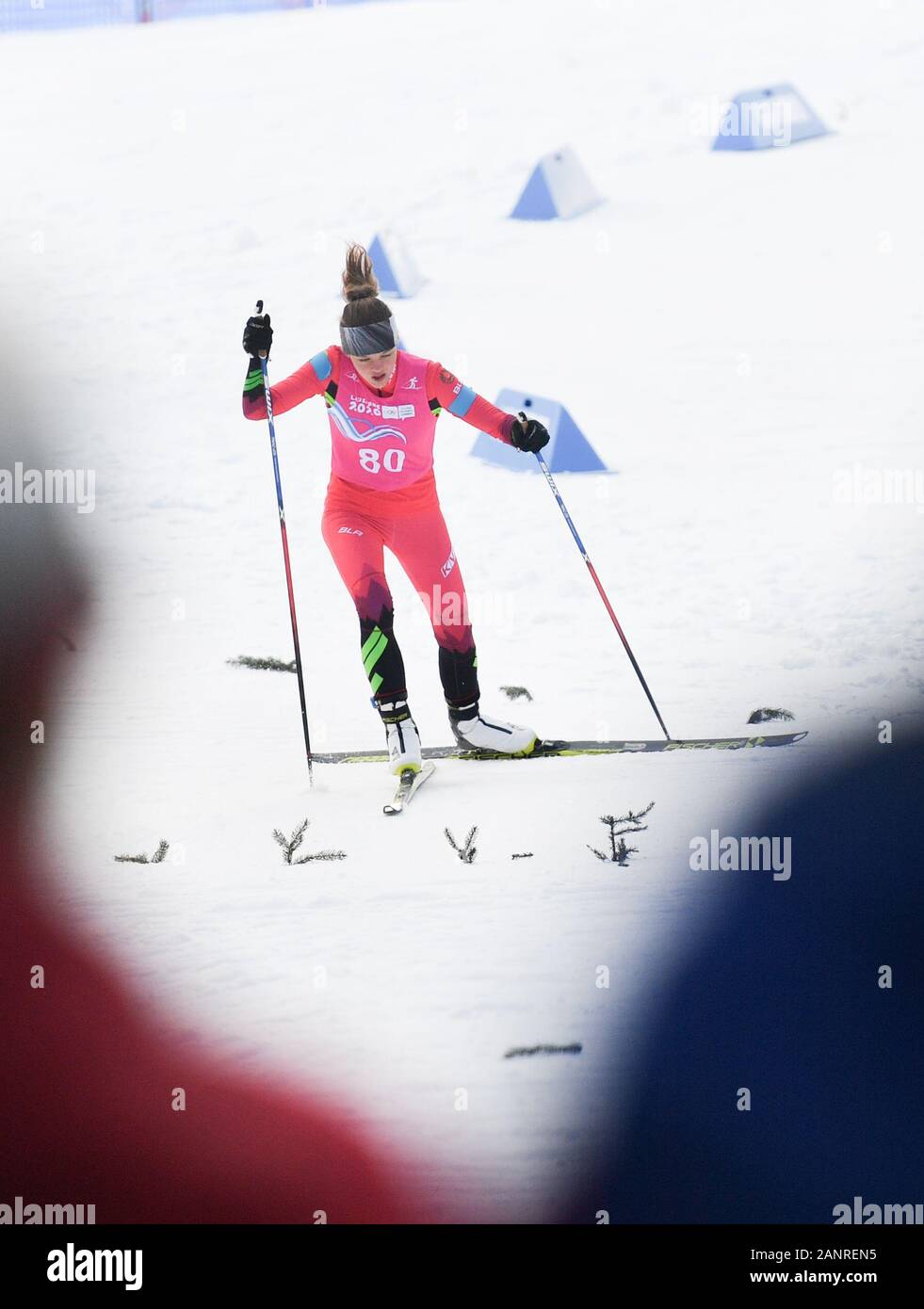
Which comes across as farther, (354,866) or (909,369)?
(909,369)

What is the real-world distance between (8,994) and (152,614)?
795 millimetres

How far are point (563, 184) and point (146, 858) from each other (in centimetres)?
165

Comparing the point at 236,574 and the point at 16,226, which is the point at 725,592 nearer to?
the point at 236,574

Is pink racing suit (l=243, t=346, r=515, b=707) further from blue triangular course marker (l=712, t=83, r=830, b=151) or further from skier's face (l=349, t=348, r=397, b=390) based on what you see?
blue triangular course marker (l=712, t=83, r=830, b=151)

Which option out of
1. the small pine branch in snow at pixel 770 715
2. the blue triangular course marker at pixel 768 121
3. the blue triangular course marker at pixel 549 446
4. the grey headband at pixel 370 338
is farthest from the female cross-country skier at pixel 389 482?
the blue triangular course marker at pixel 768 121

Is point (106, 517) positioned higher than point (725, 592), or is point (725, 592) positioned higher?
point (106, 517)

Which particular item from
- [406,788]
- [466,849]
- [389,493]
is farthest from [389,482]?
[466,849]

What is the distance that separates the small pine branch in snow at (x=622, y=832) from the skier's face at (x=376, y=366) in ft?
3.06

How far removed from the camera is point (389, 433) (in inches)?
108

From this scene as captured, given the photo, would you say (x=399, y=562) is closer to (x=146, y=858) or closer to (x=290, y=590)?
(x=290, y=590)

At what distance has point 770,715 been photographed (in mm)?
2826

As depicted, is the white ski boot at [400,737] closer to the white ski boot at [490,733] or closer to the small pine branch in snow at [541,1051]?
the white ski boot at [490,733]
